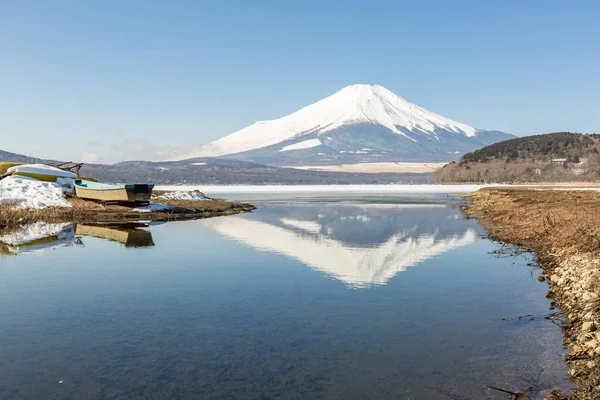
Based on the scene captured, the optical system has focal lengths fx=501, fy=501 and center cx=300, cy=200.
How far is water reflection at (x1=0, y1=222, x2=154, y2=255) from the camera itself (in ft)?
88.0

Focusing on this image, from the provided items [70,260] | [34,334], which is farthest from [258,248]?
[34,334]

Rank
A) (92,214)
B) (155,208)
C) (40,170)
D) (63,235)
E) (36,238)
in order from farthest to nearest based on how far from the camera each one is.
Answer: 1. (40,170)
2. (155,208)
3. (92,214)
4. (63,235)
5. (36,238)

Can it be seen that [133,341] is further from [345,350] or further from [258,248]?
[258,248]

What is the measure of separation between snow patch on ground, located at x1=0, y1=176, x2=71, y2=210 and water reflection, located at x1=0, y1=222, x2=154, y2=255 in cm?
418

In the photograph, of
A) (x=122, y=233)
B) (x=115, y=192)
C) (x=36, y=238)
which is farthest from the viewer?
(x=115, y=192)

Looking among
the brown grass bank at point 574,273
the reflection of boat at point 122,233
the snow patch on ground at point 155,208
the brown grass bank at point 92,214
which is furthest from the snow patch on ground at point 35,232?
the brown grass bank at point 574,273

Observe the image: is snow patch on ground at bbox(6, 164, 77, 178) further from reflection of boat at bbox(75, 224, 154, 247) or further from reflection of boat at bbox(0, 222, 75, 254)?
reflection of boat at bbox(75, 224, 154, 247)

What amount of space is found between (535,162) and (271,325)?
16177 centimetres

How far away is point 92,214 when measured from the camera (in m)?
42.9

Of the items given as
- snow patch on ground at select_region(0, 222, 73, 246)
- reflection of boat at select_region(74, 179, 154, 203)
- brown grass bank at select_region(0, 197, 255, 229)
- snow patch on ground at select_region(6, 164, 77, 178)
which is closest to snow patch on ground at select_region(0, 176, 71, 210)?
brown grass bank at select_region(0, 197, 255, 229)

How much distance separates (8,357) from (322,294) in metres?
9.08

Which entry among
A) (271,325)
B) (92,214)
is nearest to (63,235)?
(92,214)

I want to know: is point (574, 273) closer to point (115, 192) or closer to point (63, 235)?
point (63, 235)

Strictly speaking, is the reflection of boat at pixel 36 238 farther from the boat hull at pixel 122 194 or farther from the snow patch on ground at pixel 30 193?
the boat hull at pixel 122 194
